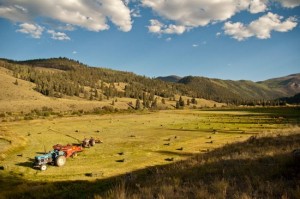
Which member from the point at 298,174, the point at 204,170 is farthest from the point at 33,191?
the point at 298,174

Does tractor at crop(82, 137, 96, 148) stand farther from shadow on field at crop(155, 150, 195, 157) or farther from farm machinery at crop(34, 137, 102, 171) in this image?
shadow on field at crop(155, 150, 195, 157)

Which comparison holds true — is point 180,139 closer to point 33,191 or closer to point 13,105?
point 33,191

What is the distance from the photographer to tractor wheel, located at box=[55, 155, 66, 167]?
28.0 m

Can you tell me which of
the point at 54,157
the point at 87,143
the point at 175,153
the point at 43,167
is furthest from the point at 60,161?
the point at 175,153

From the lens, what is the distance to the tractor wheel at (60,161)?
27969 mm

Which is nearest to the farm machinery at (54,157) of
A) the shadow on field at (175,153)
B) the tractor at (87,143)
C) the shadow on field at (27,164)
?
the shadow on field at (27,164)

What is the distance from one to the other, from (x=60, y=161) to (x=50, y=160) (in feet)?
3.42

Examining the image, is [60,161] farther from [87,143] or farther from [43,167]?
[87,143]

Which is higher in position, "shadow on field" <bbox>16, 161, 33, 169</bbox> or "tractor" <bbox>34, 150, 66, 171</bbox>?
"tractor" <bbox>34, 150, 66, 171</bbox>

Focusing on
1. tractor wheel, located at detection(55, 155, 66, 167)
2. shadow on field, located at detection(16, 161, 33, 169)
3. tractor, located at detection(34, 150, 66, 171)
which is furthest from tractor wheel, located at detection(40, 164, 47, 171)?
shadow on field, located at detection(16, 161, 33, 169)

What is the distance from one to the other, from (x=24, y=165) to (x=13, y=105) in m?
129

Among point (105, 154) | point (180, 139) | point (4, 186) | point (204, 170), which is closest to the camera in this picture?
point (204, 170)

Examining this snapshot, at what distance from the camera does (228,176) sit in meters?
14.9

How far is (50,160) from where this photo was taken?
28484 mm
